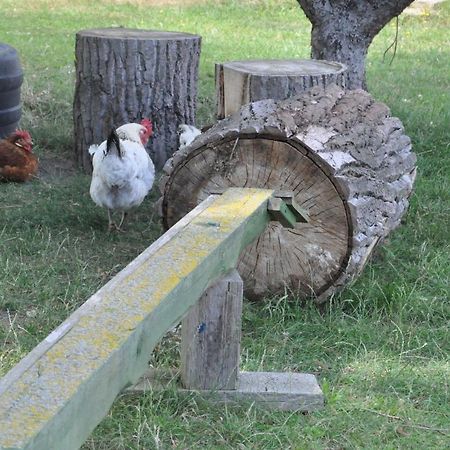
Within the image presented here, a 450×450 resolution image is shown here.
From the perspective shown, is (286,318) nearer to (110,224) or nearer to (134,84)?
(110,224)

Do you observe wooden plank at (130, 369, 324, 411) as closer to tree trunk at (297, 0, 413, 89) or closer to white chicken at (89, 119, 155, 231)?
white chicken at (89, 119, 155, 231)

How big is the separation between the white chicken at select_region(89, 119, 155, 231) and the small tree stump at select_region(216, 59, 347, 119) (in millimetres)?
571

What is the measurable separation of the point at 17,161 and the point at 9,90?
80 cm

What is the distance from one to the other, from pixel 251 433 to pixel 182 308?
67 cm

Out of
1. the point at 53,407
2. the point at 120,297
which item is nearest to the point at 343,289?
the point at 120,297

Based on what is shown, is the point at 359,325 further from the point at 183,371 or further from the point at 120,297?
the point at 120,297

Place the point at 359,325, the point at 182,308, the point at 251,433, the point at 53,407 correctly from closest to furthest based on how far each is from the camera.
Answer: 1. the point at 53,407
2. the point at 182,308
3. the point at 251,433
4. the point at 359,325

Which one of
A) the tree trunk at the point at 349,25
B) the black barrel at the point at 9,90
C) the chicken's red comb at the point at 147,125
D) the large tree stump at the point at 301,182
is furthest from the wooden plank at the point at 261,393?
the tree trunk at the point at 349,25

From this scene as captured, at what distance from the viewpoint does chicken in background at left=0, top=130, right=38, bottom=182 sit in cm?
635

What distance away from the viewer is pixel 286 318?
4.25m

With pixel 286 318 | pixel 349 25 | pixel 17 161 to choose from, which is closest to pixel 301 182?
pixel 286 318

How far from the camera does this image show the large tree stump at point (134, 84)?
6.42m

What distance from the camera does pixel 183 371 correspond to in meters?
3.47

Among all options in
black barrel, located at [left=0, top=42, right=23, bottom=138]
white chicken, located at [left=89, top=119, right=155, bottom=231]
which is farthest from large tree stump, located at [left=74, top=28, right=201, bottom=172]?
white chicken, located at [left=89, top=119, right=155, bottom=231]
